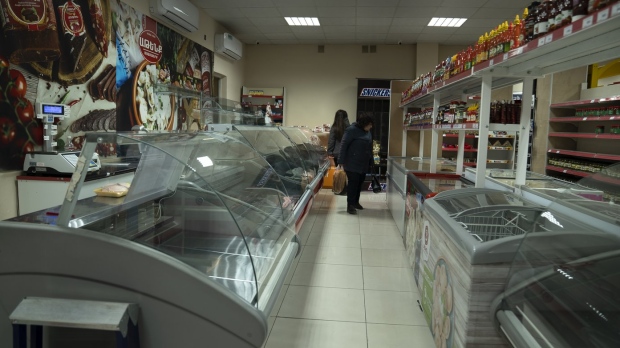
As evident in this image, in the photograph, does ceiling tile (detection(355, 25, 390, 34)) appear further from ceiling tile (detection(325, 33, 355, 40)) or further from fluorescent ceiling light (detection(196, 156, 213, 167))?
fluorescent ceiling light (detection(196, 156, 213, 167))

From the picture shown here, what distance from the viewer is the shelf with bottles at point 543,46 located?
163cm

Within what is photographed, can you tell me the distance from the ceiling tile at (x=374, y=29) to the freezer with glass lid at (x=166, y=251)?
769 cm

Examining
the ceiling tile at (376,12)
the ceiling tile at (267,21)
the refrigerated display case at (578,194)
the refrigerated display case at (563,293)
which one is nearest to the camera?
the refrigerated display case at (563,293)

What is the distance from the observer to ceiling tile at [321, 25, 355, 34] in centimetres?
920

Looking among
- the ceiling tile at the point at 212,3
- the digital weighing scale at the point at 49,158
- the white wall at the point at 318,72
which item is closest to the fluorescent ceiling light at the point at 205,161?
the digital weighing scale at the point at 49,158

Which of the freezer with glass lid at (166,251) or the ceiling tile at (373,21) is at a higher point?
the ceiling tile at (373,21)

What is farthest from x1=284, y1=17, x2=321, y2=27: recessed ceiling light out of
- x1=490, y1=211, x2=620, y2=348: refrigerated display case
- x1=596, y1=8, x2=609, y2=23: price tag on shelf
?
x1=490, y1=211, x2=620, y2=348: refrigerated display case

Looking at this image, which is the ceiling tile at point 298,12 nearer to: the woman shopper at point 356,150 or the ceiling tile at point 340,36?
the ceiling tile at point 340,36

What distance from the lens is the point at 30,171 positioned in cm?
413

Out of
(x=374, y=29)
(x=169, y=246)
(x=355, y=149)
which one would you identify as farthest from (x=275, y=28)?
(x=169, y=246)

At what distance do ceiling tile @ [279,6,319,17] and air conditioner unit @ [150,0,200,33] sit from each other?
166 centimetres

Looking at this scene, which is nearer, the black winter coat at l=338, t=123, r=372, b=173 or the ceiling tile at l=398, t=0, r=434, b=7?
the black winter coat at l=338, t=123, r=372, b=173

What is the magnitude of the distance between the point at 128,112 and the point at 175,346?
5.17 metres

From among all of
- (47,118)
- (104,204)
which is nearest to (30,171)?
(47,118)
